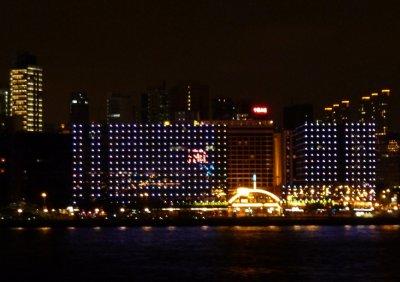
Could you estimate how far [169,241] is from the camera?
113 metres

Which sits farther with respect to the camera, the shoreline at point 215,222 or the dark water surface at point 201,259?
the shoreline at point 215,222

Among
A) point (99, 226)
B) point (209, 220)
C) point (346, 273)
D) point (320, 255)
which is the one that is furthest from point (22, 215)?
point (346, 273)

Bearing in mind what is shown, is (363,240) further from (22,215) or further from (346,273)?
(22,215)

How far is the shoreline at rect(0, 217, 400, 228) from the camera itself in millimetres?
173000

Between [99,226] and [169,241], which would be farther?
[99,226]

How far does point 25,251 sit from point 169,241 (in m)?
23.0

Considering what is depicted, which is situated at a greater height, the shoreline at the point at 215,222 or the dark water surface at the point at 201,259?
the shoreline at the point at 215,222

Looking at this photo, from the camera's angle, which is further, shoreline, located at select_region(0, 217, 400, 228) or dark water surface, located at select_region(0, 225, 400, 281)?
shoreline, located at select_region(0, 217, 400, 228)

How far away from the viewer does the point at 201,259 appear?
8550cm

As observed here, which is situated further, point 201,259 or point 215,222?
point 215,222

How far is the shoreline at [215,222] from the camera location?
568 feet

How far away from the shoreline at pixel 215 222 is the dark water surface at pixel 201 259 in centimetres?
5415

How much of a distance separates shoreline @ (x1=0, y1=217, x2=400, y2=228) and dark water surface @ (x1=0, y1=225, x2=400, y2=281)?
54.1 m

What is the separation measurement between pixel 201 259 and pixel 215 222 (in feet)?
315
